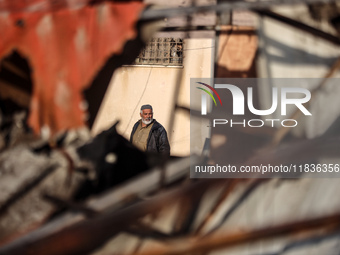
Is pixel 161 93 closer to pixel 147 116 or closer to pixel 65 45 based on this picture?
pixel 147 116

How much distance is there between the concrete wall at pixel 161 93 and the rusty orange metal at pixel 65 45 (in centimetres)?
391

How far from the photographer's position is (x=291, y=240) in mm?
2107

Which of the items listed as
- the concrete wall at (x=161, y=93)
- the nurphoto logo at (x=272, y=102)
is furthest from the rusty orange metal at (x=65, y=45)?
the concrete wall at (x=161, y=93)

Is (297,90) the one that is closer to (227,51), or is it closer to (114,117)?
(227,51)

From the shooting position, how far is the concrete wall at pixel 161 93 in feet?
19.7

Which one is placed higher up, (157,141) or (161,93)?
(161,93)

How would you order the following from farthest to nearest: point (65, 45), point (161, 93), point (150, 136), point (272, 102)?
point (161, 93), point (150, 136), point (272, 102), point (65, 45)

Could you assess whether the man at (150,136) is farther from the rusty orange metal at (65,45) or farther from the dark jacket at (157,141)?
the rusty orange metal at (65,45)

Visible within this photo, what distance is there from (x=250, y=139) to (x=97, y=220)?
1.40 meters

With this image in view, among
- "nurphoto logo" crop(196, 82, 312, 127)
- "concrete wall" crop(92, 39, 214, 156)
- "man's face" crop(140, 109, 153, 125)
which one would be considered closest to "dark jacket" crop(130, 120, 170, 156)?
"man's face" crop(140, 109, 153, 125)

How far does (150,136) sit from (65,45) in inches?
101

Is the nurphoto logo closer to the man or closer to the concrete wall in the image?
the man

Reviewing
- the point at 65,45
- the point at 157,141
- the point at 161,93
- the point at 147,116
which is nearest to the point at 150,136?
the point at 157,141

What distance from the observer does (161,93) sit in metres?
6.37
